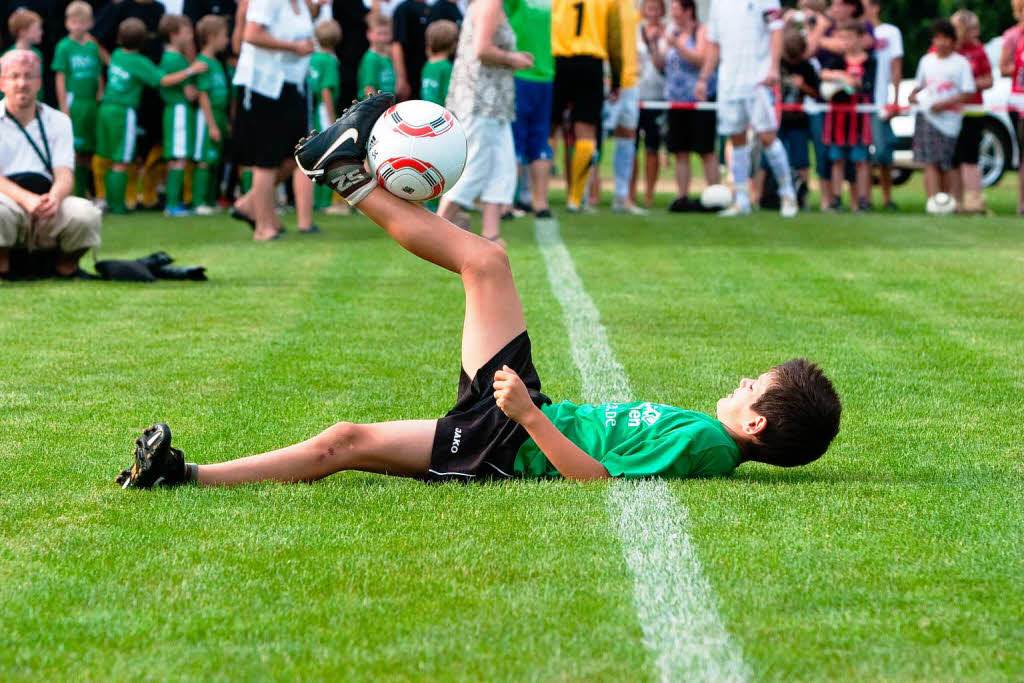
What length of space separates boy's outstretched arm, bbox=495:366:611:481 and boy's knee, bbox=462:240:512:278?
375 mm

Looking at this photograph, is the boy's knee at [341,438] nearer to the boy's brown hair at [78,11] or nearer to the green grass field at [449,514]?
the green grass field at [449,514]

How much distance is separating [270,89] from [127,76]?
4.55 metres

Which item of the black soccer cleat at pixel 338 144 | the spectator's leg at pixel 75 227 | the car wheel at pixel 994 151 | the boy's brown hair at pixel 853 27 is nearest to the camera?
the black soccer cleat at pixel 338 144

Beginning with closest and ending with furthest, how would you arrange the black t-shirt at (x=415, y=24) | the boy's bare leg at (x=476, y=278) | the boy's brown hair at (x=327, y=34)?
the boy's bare leg at (x=476, y=278) → the boy's brown hair at (x=327, y=34) → the black t-shirt at (x=415, y=24)

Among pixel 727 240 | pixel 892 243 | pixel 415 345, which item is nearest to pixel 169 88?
pixel 727 240

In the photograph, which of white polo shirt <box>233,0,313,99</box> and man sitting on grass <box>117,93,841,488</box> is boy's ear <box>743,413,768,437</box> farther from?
white polo shirt <box>233,0,313,99</box>

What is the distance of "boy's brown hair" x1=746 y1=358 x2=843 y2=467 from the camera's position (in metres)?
4.43

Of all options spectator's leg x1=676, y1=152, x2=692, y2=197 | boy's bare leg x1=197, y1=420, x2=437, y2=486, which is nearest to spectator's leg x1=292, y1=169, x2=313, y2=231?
spectator's leg x1=676, y1=152, x2=692, y2=197

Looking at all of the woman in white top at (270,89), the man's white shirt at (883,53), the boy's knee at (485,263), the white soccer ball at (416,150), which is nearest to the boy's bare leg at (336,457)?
the boy's knee at (485,263)

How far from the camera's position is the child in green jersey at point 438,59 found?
1466 cm

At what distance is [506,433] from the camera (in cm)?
449

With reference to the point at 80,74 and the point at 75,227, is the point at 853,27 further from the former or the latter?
the point at 75,227

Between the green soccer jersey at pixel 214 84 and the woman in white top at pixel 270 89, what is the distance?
374cm

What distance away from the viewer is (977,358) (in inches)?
273
